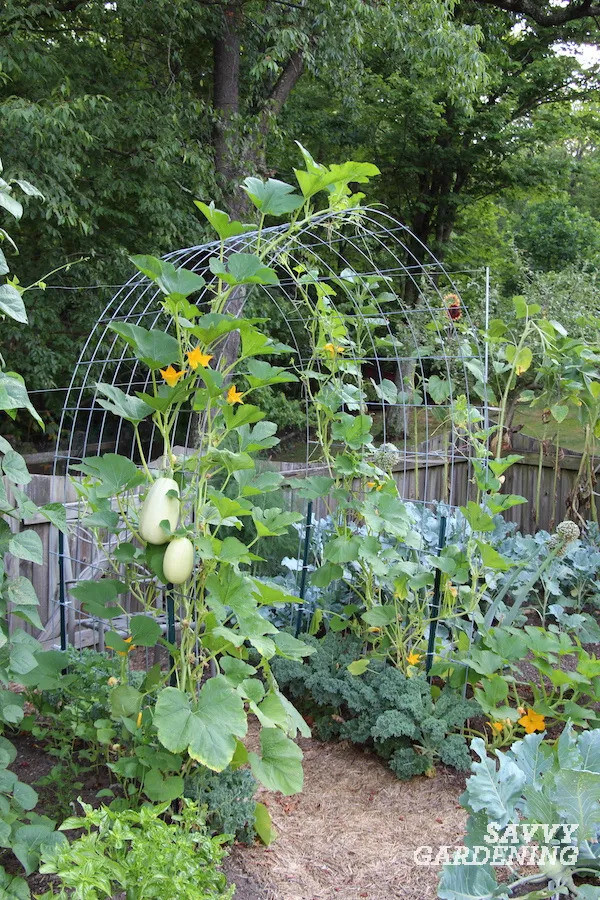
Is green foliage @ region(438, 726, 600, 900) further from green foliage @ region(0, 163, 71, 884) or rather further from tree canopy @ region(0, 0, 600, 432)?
tree canopy @ region(0, 0, 600, 432)

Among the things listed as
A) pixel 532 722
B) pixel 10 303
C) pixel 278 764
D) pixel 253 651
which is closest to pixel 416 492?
pixel 253 651

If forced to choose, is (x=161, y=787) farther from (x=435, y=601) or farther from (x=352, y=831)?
(x=435, y=601)

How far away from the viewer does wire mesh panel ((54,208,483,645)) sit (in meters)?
3.05

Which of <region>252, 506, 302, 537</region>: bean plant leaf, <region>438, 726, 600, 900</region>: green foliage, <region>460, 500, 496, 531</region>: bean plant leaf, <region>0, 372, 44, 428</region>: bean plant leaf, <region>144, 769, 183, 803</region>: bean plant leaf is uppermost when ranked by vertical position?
<region>0, 372, 44, 428</region>: bean plant leaf

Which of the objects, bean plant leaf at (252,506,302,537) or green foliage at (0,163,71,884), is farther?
bean plant leaf at (252,506,302,537)

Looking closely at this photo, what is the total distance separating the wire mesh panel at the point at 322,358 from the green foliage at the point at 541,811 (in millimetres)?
1147

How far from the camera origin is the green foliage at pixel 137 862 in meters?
1.52

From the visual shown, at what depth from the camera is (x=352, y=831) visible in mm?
2432

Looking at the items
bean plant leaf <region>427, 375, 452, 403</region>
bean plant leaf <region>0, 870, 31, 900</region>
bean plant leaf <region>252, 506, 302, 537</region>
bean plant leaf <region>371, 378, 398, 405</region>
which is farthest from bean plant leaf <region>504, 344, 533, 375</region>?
bean plant leaf <region>0, 870, 31, 900</region>

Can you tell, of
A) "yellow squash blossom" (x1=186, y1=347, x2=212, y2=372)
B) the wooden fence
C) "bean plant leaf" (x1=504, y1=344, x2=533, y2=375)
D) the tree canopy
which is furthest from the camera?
the tree canopy

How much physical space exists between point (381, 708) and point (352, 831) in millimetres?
491

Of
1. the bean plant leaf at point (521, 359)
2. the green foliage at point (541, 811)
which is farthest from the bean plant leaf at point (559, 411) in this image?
the green foliage at point (541, 811)

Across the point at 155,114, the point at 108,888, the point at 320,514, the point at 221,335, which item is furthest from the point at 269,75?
the point at 108,888

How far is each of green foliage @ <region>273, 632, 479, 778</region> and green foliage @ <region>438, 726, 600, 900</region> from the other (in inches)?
39.8
